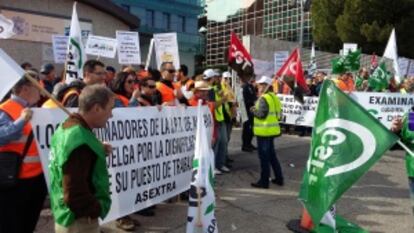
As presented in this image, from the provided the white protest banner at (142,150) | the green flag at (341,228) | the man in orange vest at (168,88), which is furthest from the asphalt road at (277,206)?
the man in orange vest at (168,88)

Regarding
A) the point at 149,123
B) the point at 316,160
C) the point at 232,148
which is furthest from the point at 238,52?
the point at 316,160

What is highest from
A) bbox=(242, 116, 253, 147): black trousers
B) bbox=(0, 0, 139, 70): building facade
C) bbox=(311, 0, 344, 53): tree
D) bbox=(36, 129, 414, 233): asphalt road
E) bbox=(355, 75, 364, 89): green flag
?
bbox=(311, 0, 344, 53): tree

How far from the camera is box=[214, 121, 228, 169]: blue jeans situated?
9.95 meters

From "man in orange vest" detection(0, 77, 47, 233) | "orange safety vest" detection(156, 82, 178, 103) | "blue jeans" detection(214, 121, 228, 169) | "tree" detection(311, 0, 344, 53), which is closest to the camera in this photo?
"man in orange vest" detection(0, 77, 47, 233)

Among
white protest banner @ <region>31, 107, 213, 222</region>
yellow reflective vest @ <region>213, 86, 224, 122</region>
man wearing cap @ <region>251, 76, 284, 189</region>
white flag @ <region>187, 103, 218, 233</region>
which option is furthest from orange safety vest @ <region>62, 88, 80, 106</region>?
yellow reflective vest @ <region>213, 86, 224, 122</region>

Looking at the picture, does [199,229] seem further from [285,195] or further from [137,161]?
[285,195]

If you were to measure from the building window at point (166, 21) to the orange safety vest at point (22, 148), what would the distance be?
199 ft

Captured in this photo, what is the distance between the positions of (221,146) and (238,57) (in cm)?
247

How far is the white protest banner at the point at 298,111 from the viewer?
47.6ft

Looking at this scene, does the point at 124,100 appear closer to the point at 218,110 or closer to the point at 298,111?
the point at 218,110

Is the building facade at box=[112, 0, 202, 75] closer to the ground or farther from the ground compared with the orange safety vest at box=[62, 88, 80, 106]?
farther from the ground

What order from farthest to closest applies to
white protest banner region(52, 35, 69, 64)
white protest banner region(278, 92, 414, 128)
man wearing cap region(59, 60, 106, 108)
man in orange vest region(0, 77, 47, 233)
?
white protest banner region(278, 92, 414, 128), white protest banner region(52, 35, 69, 64), man wearing cap region(59, 60, 106, 108), man in orange vest region(0, 77, 47, 233)

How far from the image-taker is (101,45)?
1160 centimetres

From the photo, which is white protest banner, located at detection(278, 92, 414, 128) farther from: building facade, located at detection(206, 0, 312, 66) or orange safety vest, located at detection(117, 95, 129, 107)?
building facade, located at detection(206, 0, 312, 66)
